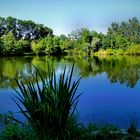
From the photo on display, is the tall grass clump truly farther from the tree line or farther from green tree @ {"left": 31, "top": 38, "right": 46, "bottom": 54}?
green tree @ {"left": 31, "top": 38, "right": 46, "bottom": 54}

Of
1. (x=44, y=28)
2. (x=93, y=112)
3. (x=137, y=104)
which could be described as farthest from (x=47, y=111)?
(x=44, y=28)

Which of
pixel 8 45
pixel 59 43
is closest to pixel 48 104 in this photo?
pixel 8 45

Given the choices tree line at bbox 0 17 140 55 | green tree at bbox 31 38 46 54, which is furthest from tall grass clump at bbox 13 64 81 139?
green tree at bbox 31 38 46 54

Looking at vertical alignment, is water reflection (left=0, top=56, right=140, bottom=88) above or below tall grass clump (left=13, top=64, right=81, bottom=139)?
below

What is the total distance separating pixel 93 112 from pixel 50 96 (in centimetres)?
566

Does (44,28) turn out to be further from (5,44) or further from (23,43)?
(5,44)

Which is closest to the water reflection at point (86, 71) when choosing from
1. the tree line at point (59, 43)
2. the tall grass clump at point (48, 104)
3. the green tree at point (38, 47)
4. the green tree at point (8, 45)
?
the tall grass clump at point (48, 104)

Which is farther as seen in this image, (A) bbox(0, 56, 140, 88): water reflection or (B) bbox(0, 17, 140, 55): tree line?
(B) bbox(0, 17, 140, 55): tree line

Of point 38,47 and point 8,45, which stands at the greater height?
point 8,45

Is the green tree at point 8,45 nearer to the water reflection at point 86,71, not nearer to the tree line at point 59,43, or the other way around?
the tree line at point 59,43

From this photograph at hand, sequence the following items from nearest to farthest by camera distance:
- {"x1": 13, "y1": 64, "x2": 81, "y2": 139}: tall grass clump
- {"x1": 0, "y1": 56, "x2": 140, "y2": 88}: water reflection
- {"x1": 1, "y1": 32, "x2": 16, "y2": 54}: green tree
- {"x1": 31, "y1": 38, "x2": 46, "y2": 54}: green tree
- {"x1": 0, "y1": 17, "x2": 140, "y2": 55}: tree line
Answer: {"x1": 13, "y1": 64, "x2": 81, "y2": 139}: tall grass clump → {"x1": 0, "y1": 56, "x2": 140, "y2": 88}: water reflection → {"x1": 1, "y1": 32, "x2": 16, "y2": 54}: green tree → {"x1": 0, "y1": 17, "x2": 140, "y2": 55}: tree line → {"x1": 31, "y1": 38, "x2": 46, "y2": 54}: green tree

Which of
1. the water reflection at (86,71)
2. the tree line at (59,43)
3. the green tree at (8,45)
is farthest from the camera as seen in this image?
the tree line at (59,43)

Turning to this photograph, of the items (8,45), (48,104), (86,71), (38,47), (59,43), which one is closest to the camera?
(48,104)

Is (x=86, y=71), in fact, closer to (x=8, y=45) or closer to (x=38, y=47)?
(x=8, y=45)
